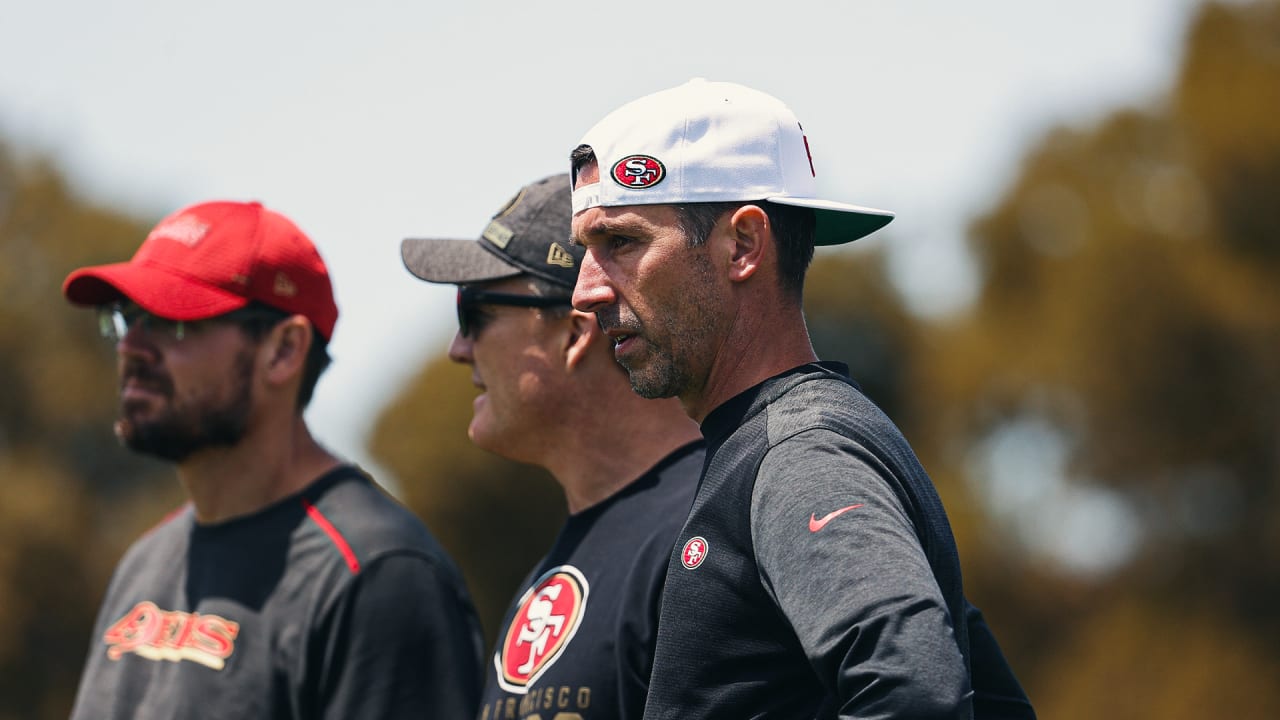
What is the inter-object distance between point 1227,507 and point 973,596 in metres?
7.88

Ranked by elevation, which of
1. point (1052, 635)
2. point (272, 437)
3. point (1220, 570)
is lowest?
point (1052, 635)

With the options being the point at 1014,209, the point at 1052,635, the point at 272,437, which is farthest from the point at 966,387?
the point at 272,437

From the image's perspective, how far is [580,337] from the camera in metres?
4.52

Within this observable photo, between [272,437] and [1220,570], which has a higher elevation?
[272,437]

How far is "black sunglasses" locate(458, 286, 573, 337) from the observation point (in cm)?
457

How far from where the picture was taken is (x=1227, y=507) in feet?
84.4

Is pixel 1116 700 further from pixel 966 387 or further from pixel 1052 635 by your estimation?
pixel 966 387

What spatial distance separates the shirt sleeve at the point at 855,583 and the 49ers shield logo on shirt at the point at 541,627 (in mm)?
1339

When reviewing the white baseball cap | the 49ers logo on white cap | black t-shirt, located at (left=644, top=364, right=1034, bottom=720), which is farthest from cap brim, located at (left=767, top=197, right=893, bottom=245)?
the 49ers logo on white cap

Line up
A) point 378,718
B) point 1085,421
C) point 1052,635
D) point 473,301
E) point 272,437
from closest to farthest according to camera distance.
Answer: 1. point 378,718
2. point 473,301
3. point 272,437
4. point 1085,421
5. point 1052,635

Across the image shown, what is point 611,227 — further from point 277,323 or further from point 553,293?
point 277,323

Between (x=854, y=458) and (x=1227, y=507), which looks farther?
(x=1227, y=507)

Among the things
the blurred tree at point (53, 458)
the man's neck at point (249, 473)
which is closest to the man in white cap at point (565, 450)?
the man's neck at point (249, 473)

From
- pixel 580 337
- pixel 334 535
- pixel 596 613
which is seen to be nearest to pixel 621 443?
pixel 580 337
